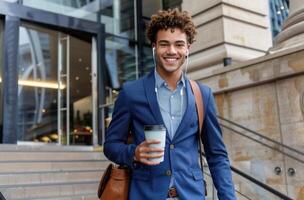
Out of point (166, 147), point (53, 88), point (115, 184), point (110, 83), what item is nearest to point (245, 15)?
point (110, 83)

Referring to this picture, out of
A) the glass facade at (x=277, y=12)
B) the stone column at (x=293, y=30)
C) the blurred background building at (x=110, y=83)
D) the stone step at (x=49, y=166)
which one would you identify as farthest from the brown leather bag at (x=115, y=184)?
the glass facade at (x=277, y=12)

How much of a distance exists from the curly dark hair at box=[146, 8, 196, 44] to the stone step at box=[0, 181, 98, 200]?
16.7 ft

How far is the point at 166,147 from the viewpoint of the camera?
74.0 inches

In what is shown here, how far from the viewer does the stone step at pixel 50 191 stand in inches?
253

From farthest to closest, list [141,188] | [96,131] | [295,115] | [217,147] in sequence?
1. [96,131]
2. [295,115]
3. [217,147]
4. [141,188]

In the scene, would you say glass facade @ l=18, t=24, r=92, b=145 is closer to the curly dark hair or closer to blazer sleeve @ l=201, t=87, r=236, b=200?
the curly dark hair

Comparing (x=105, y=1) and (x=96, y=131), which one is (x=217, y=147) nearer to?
(x=96, y=131)

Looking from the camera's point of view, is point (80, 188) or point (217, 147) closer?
point (217, 147)

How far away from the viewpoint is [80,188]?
7145 mm

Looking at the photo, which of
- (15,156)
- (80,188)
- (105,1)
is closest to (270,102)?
(80,188)

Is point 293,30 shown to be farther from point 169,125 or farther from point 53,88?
point 53,88

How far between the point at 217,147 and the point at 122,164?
0.52m

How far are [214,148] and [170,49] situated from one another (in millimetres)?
572

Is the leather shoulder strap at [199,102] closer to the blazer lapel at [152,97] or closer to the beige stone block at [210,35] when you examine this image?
the blazer lapel at [152,97]
